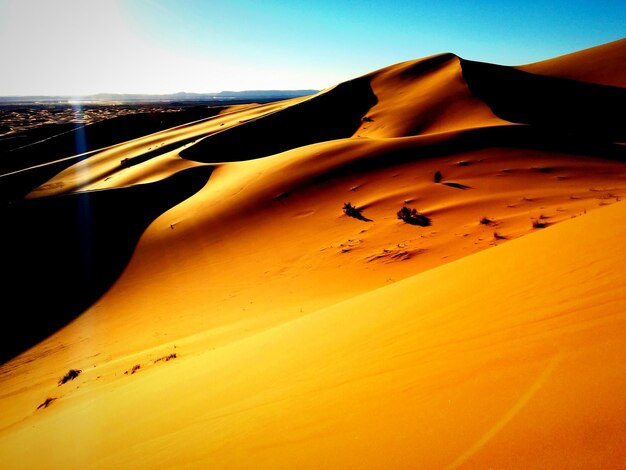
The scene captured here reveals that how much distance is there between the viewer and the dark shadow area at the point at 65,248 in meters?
8.88

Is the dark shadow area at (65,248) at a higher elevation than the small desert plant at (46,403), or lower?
lower

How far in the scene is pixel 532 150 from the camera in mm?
11516

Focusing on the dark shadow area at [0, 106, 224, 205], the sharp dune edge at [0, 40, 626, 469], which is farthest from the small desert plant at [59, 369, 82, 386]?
the dark shadow area at [0, 106, 224, 205]

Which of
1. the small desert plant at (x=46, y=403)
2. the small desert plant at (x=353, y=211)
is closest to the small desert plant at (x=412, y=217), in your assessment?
the small desert plant at (x=353, y=211)

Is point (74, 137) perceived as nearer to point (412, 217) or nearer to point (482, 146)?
point (482, 146)

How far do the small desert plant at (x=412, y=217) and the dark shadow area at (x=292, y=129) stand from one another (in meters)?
16.3

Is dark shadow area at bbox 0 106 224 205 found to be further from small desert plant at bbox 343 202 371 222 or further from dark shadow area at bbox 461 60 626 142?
dark shadow area at bbox 461 60 626 142

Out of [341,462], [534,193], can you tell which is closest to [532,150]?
[534,193]

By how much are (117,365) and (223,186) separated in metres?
10.3

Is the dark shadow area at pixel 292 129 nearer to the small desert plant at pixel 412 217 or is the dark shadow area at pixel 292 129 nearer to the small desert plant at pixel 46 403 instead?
the small desert plant at pixel 412 217

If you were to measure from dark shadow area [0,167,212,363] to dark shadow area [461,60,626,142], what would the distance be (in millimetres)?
17488

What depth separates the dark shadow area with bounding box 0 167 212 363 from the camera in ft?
29.1

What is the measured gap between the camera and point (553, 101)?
2041 centimetres

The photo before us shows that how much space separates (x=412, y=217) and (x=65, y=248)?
1183 centimetres
